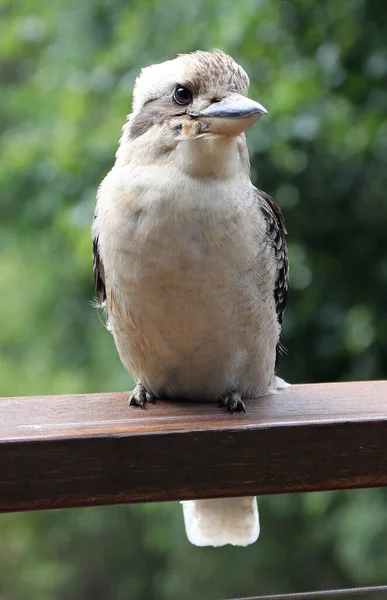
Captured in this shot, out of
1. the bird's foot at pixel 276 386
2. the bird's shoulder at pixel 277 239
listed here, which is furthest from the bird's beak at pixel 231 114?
the bird's foot at pixel 276 386

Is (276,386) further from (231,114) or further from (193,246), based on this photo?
(231,114)

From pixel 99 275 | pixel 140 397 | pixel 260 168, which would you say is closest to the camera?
pixel 140 397

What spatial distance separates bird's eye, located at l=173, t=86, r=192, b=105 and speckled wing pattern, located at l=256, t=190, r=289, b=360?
0.35 metres

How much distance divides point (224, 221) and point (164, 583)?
15.3 ft

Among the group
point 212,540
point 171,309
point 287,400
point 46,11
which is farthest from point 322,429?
point 46,11

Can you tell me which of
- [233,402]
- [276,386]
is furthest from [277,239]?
[233,402]

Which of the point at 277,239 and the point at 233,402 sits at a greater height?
the point at 277,239

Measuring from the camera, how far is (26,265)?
16.7 ft

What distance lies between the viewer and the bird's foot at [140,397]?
227cm

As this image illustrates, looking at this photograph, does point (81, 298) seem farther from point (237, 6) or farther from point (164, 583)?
point (164, 583)

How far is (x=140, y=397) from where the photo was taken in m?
2.35

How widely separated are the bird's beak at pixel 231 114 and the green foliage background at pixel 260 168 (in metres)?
1.45

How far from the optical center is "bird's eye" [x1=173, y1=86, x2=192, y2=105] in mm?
2289

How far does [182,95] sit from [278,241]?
1.62 feet
